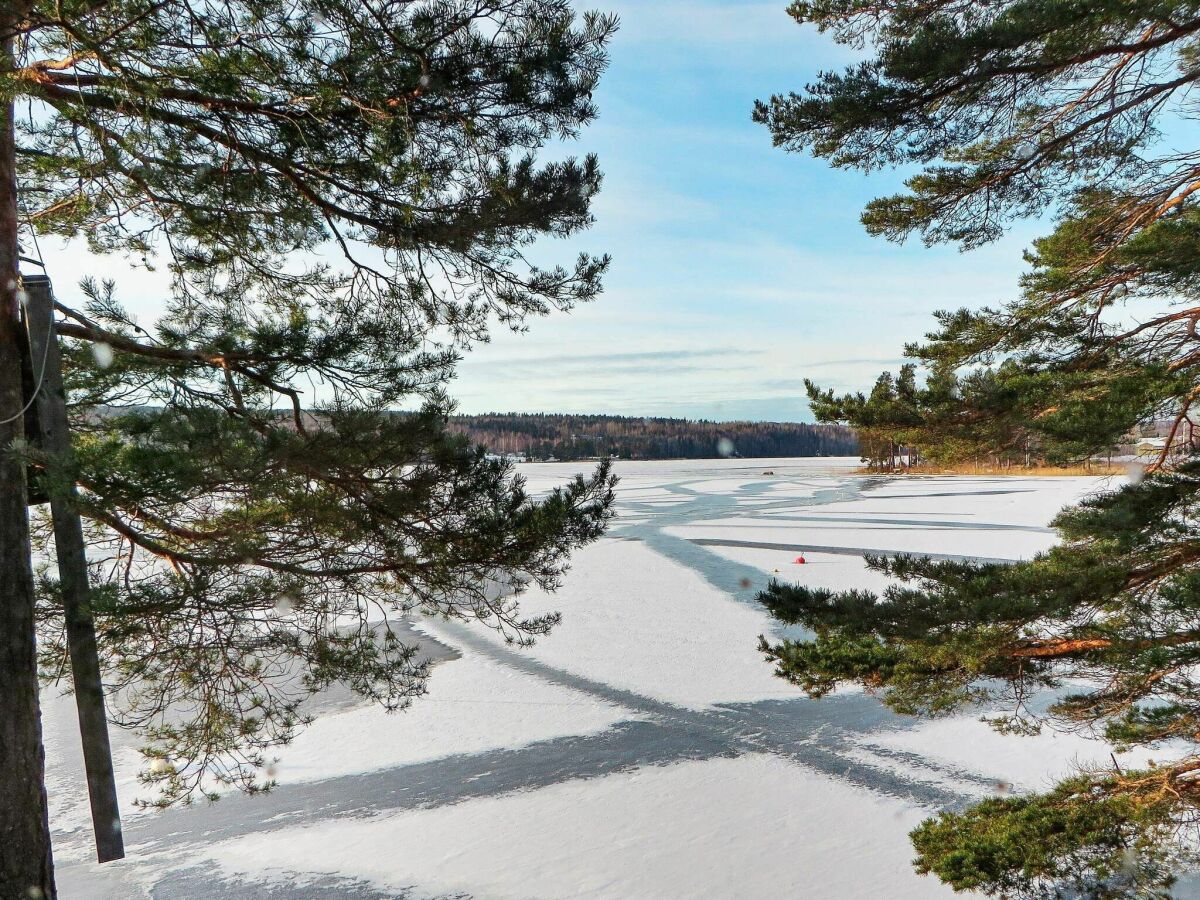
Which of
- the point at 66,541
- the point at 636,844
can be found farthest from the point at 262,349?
the point at 636,844

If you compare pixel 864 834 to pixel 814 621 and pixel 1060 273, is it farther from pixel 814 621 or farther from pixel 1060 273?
pixel 1060 273

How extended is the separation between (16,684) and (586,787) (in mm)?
3450

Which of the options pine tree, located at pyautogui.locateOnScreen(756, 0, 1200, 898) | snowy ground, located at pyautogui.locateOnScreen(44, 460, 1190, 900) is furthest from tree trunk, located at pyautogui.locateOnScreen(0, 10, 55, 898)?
pine tree, located at pyautogui.locateOnScreen(756, 0, 1200, 898)

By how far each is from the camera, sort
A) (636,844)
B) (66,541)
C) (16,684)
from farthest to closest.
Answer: (636,844) < (66,541) < (16,684)

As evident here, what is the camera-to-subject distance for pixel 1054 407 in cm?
393

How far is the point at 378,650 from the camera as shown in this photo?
14.3 feet

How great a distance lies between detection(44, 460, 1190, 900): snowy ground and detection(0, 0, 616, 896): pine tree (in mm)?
1178

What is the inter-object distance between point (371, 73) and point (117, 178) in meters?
1.75

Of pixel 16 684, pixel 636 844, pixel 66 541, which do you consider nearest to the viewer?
pixel 16 684

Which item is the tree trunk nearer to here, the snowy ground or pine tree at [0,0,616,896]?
pine tree at [0,0,616,896]

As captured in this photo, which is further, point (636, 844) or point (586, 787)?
point (586, 787)

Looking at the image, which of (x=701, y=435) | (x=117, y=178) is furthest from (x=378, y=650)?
(x=701, y=435)

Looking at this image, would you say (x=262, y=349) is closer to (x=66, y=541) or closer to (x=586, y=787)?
(x=66, y=541)

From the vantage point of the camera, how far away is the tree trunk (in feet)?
10.8
